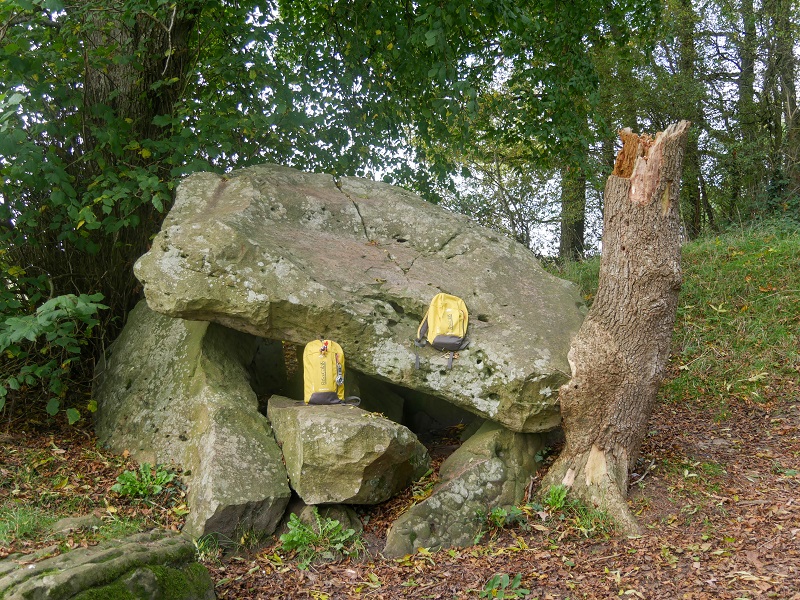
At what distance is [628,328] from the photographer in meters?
5.51

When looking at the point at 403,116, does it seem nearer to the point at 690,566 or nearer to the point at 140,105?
the point at 140,105

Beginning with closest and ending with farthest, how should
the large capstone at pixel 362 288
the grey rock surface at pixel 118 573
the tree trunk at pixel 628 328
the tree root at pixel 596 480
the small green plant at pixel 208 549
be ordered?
the grey rock surface at pixel 118 573 → the small green plant at pixel 208 549 → the tree root at pixel 596 480 → the tree trunk at pixel 628 328 → the large capstone at pixel 362 288

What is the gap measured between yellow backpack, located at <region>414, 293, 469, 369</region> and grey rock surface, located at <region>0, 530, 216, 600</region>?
2505mm

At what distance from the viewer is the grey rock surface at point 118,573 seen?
11.3ft

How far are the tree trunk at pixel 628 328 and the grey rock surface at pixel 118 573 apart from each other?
2.93 meters

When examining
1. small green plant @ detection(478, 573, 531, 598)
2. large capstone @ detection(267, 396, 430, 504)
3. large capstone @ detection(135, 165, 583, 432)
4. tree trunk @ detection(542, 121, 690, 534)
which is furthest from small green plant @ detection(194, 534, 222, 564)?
tree trunk @ detection(542, 121, 690, 534)

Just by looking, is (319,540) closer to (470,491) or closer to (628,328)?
(470,491)

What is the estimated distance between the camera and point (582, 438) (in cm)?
559

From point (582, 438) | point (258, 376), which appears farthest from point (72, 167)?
point (582, 438)

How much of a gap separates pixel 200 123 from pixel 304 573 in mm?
4553

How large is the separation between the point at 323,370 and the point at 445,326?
1.09m

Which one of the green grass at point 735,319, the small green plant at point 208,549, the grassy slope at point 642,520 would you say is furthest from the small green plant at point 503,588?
the green grass at point 735,319

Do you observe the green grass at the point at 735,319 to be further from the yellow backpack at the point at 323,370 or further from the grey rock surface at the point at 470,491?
the yellow backpack at the point at 323,370

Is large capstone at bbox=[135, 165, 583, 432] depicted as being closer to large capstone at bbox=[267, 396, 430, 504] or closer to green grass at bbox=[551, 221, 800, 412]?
large capstone at bbox=[267, 396, 430, 504]
